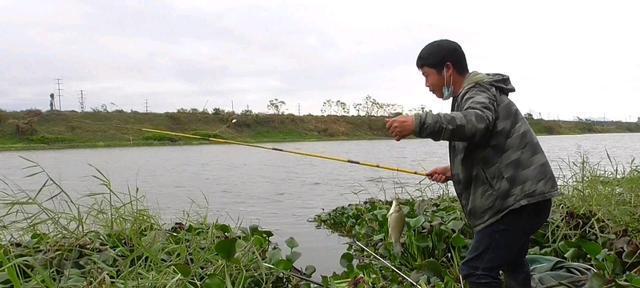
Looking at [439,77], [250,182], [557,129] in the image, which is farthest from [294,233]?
[557,129]

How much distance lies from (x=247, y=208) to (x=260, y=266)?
7.20m

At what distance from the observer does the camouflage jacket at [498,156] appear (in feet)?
9.12

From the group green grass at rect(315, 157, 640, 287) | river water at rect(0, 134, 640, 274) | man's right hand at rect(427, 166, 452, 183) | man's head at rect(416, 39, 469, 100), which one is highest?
man's head at rect(416, 39, 469, 100)

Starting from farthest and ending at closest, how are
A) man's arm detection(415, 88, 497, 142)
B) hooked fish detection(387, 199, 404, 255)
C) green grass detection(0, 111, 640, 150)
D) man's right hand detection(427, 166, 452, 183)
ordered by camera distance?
green grass detection(0, 111, 640, 150) → hooked fish detection(387, 199, 404, 255) → man's right hand detection(427, 166, 452, 183) → man's arm detection(415, 88, 497, 142)

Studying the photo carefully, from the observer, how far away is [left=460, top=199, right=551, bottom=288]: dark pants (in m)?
2.84

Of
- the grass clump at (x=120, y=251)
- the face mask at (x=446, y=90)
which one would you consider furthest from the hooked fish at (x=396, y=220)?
the face mask at (x=446, y=90)

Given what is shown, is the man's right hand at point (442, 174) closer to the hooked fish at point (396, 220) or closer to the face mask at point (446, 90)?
the face mask at point (446, 90)

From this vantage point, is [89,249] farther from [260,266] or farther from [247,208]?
[247,208]

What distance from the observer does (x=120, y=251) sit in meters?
3.75

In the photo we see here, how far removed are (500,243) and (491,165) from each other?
39cm

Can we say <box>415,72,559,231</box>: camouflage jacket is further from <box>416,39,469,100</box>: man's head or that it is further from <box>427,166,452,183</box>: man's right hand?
<box>427,166,452,183</box>: man's right hand

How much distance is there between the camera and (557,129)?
7075cm

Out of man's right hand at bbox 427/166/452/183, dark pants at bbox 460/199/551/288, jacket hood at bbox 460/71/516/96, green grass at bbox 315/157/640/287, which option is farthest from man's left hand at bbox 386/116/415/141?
green grass at bbox 315/157/640/287

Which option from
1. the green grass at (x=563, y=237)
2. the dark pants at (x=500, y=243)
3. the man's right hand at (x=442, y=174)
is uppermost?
the man's right hand at (x=442, y=174)
